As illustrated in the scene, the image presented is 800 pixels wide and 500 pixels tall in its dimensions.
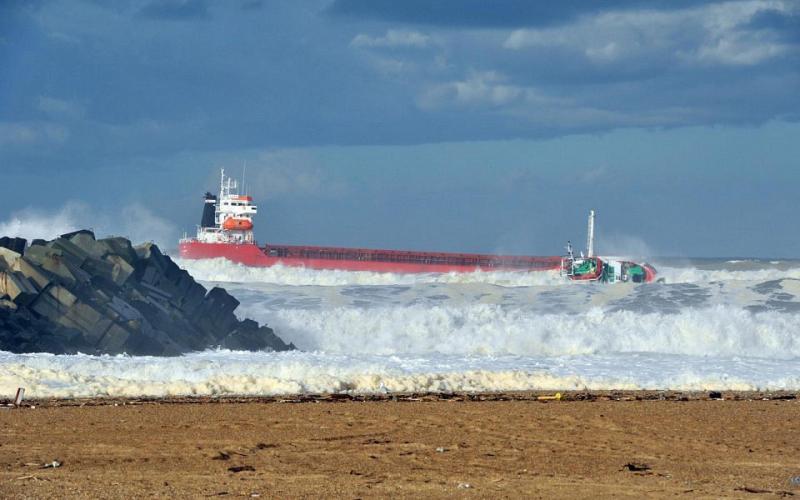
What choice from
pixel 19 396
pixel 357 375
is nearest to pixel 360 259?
pixel 357 375

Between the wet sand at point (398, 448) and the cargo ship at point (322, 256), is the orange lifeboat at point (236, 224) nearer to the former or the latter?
the cargo ship at point (322, 256)

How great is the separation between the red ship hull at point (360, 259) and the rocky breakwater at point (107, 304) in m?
36.7

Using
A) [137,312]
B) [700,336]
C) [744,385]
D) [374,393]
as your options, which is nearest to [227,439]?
[374,393]

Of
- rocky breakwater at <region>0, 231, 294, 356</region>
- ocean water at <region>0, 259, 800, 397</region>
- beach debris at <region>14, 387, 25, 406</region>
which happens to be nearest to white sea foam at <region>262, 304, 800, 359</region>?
ocean water at <region>0, 259, 800, 397</region>

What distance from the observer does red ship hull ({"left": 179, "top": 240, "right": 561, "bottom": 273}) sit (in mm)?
61406

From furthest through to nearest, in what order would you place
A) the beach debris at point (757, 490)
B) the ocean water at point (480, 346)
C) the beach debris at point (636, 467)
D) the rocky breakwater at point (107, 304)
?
the rocky breakwater at point (107, 304), the ocean water at point (480, 346), the beach debris at point (636, 467), the beach debris at point (757, 490)

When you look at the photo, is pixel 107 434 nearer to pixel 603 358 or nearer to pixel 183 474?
pixel 183 474

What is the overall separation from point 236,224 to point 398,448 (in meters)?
57.7

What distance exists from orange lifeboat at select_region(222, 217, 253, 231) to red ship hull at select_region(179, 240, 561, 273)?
89.2 inches

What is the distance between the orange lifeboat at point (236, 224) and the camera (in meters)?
67.1

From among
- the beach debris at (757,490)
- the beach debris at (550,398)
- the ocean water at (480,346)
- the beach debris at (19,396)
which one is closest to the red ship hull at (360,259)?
the ocean water at (480,346)

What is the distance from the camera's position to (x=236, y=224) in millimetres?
67250

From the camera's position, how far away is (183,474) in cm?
918

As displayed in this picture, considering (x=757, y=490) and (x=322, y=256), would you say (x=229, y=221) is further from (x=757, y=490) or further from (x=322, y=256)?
(x=757, y=490)
